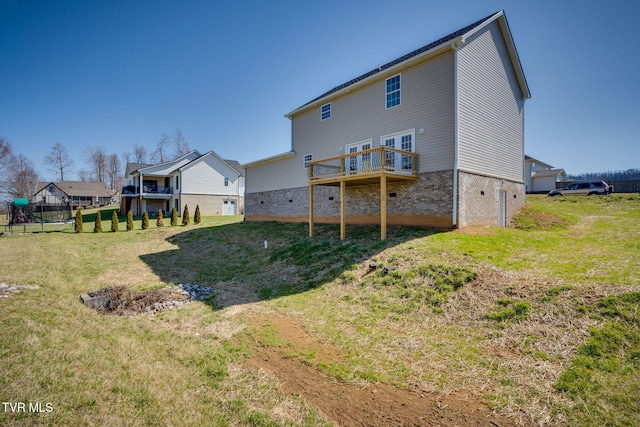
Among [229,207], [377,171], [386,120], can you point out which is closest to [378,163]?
[377,171]

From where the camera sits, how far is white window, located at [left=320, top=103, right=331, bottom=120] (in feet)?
54.7

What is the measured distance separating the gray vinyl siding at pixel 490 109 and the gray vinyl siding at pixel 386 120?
0.63 m

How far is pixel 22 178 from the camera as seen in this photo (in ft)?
174

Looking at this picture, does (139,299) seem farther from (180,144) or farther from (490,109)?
(180,144)

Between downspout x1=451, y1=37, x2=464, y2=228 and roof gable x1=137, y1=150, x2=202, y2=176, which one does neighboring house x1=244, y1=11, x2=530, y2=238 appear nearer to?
downspout x1=451, y1=37, x2=464, y2=228

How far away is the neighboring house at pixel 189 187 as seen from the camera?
3183 cm

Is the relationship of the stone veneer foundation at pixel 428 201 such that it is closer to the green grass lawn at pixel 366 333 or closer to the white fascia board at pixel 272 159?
the green grass lawn at pixel 366 333

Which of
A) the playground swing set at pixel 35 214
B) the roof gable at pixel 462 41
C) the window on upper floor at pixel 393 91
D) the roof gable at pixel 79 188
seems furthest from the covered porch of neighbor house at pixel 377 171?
the roof gable at pixel 79 188

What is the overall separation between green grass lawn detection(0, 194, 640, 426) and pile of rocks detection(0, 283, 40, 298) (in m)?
0.28

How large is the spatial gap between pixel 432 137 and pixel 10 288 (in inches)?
560

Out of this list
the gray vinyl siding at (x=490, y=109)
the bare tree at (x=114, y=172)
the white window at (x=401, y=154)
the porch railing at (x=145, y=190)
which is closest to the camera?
the gray vinyl siding at (x=490, y=109)

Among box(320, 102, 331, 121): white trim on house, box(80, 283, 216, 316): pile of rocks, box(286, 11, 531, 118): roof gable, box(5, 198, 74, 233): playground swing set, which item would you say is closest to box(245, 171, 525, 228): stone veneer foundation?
box(320, 102, 331, 121): white trim on house

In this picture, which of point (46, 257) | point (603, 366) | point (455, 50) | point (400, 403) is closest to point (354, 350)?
point (400, 403)

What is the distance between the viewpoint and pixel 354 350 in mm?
5121
